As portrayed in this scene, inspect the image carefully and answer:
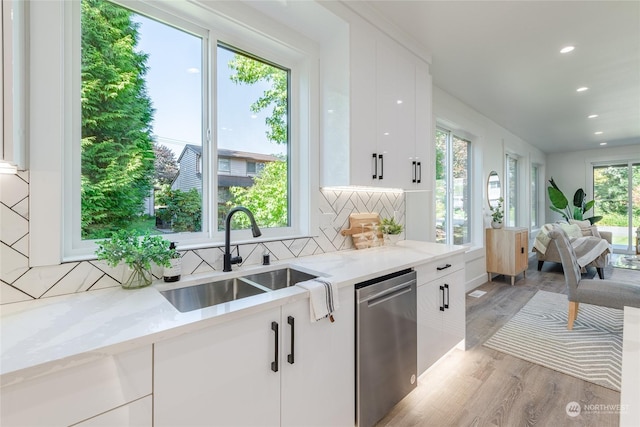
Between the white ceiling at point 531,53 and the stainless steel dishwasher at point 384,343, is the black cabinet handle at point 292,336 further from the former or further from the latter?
the white ceiling at point 531,53

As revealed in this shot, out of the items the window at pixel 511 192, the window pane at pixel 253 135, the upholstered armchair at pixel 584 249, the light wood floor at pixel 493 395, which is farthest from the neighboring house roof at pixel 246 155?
the window at pixel 511 192

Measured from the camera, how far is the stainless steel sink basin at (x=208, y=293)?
1.40 meters

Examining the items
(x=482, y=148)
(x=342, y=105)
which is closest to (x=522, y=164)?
(x=482, y=148)

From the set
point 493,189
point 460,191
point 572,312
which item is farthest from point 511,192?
point 572,312

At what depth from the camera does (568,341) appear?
2.56m

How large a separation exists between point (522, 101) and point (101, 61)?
15.1 feet

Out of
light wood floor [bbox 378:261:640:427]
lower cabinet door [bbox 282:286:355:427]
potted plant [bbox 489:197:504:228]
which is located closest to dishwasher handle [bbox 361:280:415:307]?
lower cabinet door [bbox 282:286:355:427]

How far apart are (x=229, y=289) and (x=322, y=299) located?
0.60m

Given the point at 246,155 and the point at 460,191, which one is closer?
the point at 246,155

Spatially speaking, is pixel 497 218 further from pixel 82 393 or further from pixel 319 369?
pixel 82 393

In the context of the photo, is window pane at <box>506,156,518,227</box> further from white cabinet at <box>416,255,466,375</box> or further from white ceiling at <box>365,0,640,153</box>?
white cabinet at <box>416,255,466,375</box>

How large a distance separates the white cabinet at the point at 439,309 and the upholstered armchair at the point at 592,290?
1.06m

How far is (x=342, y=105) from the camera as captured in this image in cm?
199

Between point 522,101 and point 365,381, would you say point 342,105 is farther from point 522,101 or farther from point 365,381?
point 522,101
